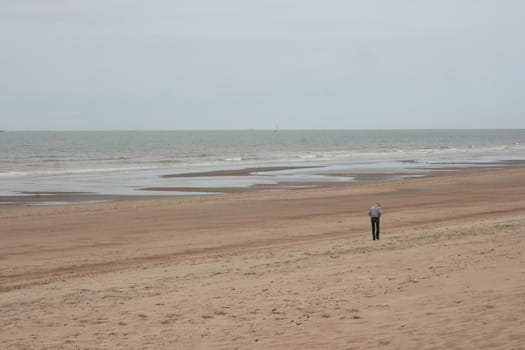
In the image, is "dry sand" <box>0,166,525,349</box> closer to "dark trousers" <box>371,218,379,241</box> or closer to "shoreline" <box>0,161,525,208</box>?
"dark trousers" <box>371,218,379,241</box>

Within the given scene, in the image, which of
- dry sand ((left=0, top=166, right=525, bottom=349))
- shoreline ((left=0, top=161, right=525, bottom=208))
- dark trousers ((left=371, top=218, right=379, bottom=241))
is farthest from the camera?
shoreline ((left=0, top=161, right=525, bottom=208))

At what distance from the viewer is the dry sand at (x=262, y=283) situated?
9.45 m

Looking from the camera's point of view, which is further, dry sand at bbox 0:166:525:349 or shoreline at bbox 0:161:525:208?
shoreline at bbox 0:161:525:208

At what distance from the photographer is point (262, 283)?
43.0 ft

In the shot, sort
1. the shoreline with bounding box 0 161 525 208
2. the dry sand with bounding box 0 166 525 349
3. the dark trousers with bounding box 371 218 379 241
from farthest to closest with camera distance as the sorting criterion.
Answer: the shoreline with bounding box 0 161 525 208, the dark trousers with bounding box 371 218 379 241, the dry sand with bounding box 0 166 525 349

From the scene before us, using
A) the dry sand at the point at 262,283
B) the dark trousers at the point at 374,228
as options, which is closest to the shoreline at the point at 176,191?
the dry sand at the point at 262,283

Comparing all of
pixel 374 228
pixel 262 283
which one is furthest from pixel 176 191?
pixel 262 283

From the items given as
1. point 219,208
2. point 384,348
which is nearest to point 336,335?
point 384,348

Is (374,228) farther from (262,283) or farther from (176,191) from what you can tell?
(176,191)

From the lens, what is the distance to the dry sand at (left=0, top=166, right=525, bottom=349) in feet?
31.0

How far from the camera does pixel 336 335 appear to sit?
9.27m

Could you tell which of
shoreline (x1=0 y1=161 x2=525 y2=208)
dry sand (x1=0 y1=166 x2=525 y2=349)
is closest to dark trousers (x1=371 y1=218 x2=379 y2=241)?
dry sand (x1=0 y1=166 x2=525 y2=349)

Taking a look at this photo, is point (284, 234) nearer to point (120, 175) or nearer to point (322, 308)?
point (322, 308)

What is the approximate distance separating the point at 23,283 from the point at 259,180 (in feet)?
112
